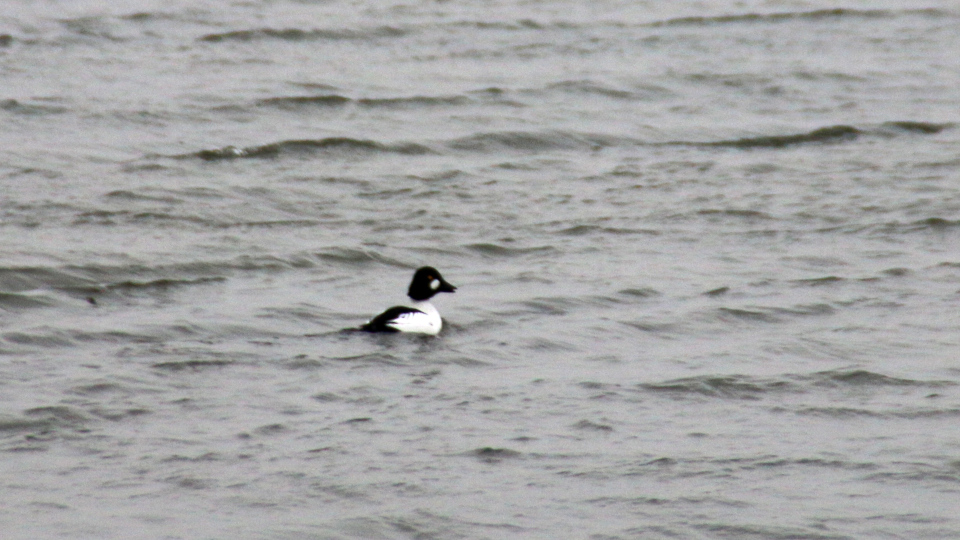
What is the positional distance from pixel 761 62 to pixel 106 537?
16922mm

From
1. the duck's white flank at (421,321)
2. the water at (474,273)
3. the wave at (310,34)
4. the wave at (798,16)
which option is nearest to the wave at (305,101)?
the water at (474,273)

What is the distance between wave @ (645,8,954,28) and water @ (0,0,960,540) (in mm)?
451

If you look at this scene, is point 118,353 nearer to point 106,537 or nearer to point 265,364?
point 265,364

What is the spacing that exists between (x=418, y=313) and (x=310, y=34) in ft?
40.8

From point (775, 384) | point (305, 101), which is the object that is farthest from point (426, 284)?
point (305, 101)

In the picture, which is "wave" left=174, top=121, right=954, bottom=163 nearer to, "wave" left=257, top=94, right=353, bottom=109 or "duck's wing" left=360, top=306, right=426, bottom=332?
"wave" left=257, top=94, right=353, bottom=109

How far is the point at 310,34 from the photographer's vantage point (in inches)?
899

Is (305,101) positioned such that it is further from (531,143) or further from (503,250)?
(503,250)

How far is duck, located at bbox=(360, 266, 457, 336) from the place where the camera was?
36.3 ft

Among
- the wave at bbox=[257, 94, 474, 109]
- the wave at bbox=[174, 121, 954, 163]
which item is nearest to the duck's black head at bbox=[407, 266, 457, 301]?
the wave at bbox=[174, 121, 954, 163]

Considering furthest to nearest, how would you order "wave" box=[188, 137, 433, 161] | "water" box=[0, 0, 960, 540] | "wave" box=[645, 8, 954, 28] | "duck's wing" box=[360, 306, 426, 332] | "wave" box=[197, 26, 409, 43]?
"wave" box=[645, 8, 954, 28], "wave" box=[197, 26, 409, 43], "wave" box=[188, 137, 433, 161], "duck's wing" box=[360, 306, 426, 332], "water" box=[0, 0, 960, 540]

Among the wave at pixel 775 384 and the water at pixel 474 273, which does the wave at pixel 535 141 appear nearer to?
the water at pixel 474 273

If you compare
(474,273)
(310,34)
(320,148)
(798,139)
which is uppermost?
(310,34)

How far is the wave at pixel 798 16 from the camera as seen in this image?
25000 mm
